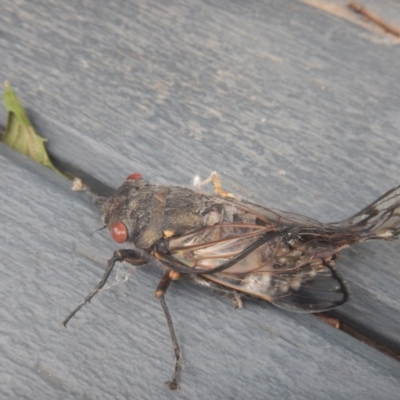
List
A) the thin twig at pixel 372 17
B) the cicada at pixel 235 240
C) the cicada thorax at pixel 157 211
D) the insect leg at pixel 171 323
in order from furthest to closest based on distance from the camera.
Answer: the thin twig at pixel 372 17
the cicada thorax at pixel 157 211
the cicada at pixel 235 240
the insect leg at pixel 171 323

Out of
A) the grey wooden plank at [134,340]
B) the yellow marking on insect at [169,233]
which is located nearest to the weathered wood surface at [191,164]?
the grey wooden plank at [134,340]

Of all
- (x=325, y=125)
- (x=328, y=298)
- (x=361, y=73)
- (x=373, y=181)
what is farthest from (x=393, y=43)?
(x=328, y=298)

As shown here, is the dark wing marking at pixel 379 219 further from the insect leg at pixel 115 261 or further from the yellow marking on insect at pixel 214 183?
the insect leg at pixel 115 261

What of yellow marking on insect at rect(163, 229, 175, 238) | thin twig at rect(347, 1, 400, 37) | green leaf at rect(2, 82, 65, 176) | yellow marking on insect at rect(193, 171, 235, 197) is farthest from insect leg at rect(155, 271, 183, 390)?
thin twig at rect(347, 1, 400, 37)

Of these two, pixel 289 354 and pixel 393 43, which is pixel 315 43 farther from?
pixel 289 354

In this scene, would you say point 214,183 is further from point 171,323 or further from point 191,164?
point 171,323

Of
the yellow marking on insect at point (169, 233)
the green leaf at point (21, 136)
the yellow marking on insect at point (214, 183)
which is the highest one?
the yellow marking on insect at point (214, 183)

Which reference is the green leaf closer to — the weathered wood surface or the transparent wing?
the weathered wood surface
